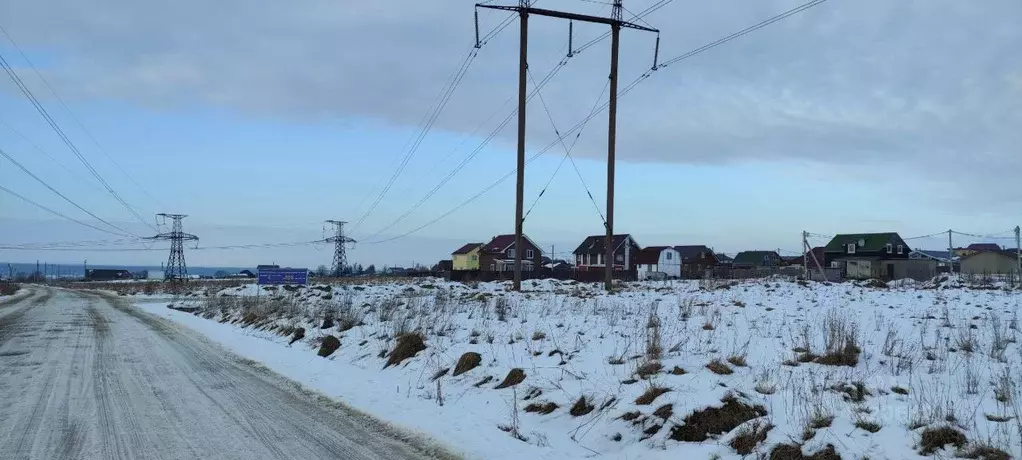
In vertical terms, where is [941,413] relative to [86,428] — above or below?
above

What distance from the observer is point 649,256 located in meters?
98.1

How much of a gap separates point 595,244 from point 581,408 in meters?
84.8

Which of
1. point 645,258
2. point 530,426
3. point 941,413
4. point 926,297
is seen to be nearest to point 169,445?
point 530,426

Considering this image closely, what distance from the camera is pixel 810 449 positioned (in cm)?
602

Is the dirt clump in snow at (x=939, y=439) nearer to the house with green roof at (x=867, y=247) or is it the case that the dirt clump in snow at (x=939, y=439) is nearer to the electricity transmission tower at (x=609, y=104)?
the electricity transmission tower at (x=609, y=104)

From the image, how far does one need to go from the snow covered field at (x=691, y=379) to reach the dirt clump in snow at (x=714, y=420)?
1 centimetres

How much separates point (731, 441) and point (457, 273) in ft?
162

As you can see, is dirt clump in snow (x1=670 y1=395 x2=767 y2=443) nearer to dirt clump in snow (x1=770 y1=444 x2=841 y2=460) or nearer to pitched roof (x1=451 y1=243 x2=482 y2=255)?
dirt clump in snow (x1=770 y1=444 x2=841 y2=460)

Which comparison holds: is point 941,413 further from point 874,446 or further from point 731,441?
point 731,441

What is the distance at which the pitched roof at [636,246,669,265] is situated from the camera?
97.0 metres

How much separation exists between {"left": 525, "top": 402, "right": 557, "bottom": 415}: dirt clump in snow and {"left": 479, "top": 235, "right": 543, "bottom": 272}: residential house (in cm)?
8126

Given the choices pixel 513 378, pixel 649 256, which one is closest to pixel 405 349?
pixel 513 378

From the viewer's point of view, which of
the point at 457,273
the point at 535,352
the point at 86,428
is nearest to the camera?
the point at 86,428

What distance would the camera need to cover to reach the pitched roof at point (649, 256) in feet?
318
